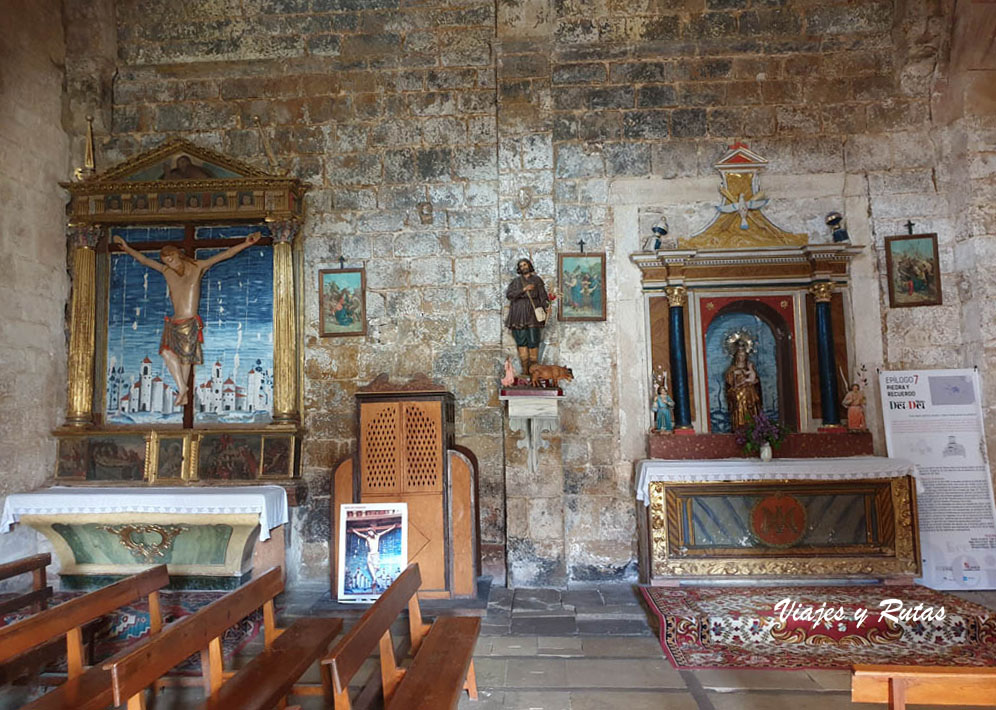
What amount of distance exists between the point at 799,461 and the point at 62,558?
18.8 feet

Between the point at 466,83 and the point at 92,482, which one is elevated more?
the point at 466,83

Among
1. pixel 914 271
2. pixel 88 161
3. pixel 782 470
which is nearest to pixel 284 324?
pixel 88 161

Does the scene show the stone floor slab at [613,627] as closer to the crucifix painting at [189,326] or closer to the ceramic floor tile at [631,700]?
the ceramic floor tile at [631,700]

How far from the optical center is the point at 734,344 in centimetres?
603

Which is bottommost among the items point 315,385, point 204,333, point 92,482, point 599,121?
point 92,482

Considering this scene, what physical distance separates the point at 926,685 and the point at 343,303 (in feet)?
16.5

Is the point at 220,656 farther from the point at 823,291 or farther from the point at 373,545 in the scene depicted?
the point at 823,291

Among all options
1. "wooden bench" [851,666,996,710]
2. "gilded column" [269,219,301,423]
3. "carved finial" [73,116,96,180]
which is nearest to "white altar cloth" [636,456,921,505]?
"gilded column" [269,219,301,423]

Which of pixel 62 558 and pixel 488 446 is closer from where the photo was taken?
pixel 62 558

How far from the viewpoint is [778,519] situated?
5.18 meters

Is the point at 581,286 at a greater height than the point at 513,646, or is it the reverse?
the point at 581,286

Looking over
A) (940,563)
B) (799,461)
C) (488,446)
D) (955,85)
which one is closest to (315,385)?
(488,446)

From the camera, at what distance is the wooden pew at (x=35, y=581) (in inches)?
159

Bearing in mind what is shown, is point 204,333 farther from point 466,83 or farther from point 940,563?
point 940,563
